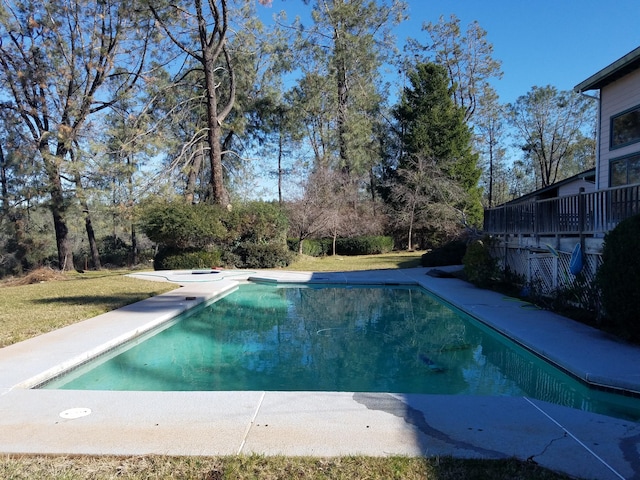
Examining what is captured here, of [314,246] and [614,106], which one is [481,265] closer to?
[614,106]

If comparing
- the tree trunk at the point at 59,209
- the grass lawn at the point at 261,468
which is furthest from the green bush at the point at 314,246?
the grass lawn at the point at 261,468

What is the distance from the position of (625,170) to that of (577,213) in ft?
9.92

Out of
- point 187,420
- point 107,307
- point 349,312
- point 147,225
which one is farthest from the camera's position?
point 147,225

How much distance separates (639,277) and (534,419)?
2.98m

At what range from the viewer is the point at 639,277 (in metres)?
5.44

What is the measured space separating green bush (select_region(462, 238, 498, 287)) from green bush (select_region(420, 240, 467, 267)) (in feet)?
18.7

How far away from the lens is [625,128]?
1037 cm

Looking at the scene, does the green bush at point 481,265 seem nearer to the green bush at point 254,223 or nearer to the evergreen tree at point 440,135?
the green bush at point 254,223

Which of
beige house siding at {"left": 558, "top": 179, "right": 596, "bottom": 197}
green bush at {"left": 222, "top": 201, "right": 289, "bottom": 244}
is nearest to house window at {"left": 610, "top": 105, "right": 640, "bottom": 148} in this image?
beige house siding at {"left": 558, "top": 179, "right": 596, "bottom": 197}

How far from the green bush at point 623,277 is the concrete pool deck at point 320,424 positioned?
0.61 metres

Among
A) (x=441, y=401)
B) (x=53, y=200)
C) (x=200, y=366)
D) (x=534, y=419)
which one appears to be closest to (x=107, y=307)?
(x=200, y=366)

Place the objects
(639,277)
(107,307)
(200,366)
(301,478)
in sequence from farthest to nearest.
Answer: (107,307), (200,366), (639,277), (301,478)

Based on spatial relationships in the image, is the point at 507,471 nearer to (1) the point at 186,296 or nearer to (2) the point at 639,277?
(2) the point at 639,277

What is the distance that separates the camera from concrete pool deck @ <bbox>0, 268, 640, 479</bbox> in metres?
3.10
